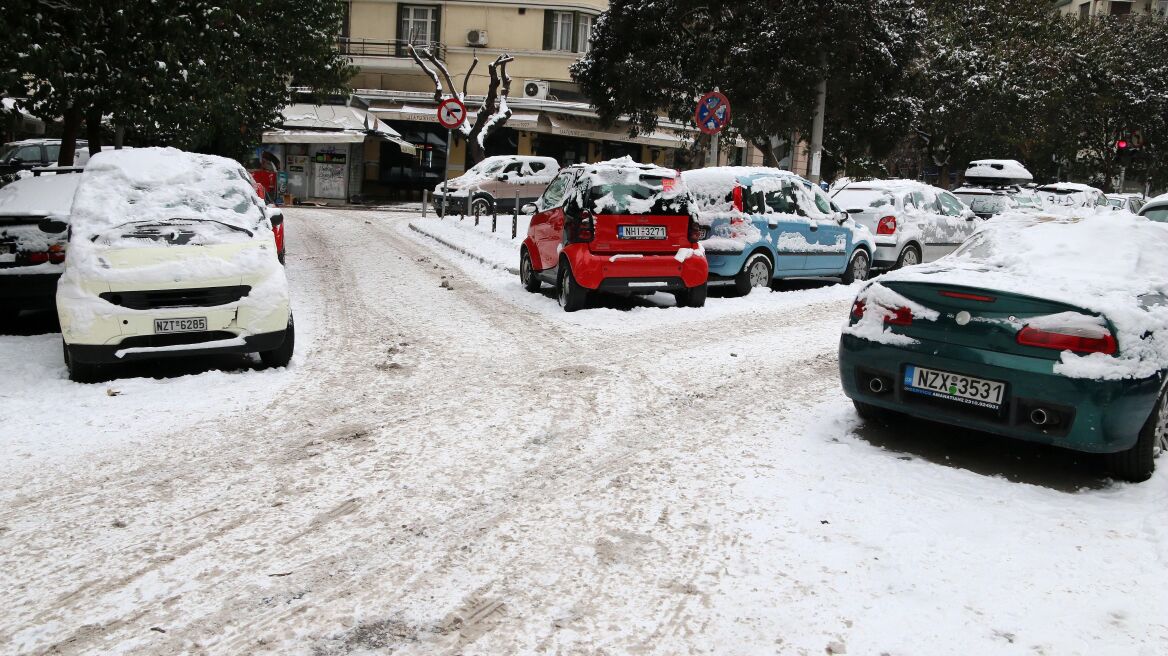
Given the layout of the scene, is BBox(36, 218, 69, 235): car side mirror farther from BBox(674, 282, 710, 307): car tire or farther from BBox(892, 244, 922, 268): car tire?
BBox(892, 244, 922, 268): car tire

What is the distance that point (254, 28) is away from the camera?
1455 centimetres

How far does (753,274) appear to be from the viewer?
12.6 m

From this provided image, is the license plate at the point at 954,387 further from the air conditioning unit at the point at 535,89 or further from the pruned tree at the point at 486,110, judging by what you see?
the air conditioning unit at the point at 535,89

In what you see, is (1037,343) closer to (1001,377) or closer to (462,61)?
(1001,377)

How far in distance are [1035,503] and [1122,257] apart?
1898 millimetres

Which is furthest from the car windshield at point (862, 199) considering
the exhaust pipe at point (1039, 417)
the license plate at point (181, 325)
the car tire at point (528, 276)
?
the license plate at point (181, 325)

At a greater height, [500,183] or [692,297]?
[500,183]

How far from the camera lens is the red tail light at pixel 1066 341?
4.89 meters

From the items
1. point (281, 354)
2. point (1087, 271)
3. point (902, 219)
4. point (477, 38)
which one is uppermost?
point (477, 38)

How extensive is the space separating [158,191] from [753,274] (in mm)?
7535

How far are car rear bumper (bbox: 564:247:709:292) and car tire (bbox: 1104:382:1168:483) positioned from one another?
5.98m

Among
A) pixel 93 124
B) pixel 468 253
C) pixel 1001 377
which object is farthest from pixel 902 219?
pixel 93 124

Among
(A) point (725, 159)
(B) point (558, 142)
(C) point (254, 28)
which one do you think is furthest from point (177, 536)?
(A) point (725, 159)

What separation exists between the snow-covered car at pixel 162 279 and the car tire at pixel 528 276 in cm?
452
